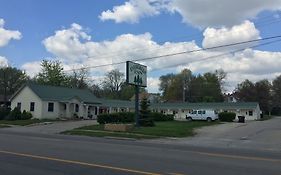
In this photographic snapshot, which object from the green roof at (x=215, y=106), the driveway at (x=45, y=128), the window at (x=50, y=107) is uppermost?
the green roof at (x=215, y=106)

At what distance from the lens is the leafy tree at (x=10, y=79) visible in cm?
9978

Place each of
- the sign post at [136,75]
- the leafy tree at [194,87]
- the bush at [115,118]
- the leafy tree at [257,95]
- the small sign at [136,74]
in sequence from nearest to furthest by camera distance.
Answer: the sign post at [136,75]
the small sign at [136,74]
the bush at [115,118]
the leafy tree at [257,95]
the leafy tree at [194,87]

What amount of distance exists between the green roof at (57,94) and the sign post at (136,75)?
71.0 feet

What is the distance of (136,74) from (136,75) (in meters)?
0.10

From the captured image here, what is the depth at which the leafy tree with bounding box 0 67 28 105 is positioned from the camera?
99.8 m

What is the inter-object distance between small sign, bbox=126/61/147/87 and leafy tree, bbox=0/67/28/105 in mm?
65704

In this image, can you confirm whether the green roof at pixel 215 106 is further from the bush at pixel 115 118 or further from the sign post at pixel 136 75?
the sign post at pixel 136 75

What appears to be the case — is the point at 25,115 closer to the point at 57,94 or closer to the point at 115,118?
the point at 57,94

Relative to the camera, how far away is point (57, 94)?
201 feet

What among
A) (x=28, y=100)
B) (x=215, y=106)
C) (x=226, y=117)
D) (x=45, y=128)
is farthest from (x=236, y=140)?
(x=215, y=106)

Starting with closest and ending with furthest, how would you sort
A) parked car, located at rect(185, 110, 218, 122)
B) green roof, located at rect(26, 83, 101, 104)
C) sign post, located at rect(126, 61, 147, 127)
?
sign post, located at rect(126, 61, 147, 127), green roof, located at rect(26, 83, 101, 104), parked car, located at rect(185, 110, 218, 122)

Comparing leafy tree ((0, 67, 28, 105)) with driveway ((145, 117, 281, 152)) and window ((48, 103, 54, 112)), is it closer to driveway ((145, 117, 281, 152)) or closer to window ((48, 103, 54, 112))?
window ((48, 103, 54, 112))

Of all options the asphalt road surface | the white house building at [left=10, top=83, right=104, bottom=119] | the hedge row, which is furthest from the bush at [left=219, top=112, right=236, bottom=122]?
the asphalt road surface

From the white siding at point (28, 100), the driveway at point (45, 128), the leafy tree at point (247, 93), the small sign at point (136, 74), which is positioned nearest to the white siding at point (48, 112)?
the white siding at point (28, 100)
